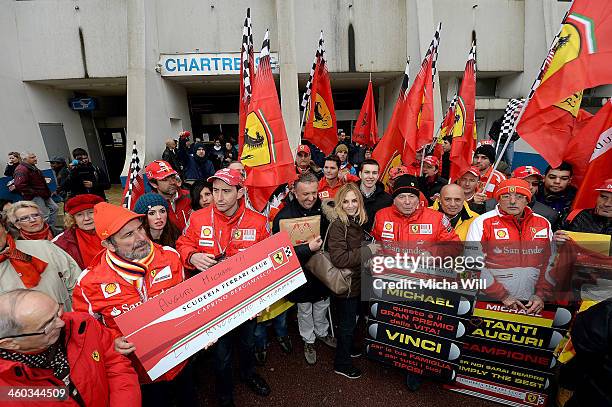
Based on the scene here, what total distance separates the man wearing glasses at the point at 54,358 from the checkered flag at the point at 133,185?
2832mm

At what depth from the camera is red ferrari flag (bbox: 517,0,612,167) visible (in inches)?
118

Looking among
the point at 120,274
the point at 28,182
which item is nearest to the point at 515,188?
the point at 120,274

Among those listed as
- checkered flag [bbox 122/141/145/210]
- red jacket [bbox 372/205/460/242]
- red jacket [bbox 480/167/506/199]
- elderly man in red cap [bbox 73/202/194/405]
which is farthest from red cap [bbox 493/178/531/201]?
checkered flag [bbox 122/141/145/210]

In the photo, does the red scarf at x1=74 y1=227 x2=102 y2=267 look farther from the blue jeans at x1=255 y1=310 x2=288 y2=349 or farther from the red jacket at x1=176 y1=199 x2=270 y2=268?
the blue jeans at x1=255 y1=310 x2=288 y2=349

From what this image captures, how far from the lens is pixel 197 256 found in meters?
2.73

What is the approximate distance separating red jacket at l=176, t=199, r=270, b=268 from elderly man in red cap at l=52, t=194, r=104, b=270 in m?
0.95

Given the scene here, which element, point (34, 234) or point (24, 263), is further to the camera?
point (34, 234)

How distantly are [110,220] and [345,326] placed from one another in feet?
7.83

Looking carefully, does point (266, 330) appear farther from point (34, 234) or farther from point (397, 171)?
point (397, 171)

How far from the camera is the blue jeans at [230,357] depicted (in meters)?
2.78

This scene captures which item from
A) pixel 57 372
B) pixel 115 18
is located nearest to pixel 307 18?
pixel 115 18

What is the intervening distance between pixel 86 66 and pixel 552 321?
15443 mm

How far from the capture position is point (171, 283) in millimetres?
2377

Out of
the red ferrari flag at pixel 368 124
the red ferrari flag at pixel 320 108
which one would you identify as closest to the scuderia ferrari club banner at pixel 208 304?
the red ferrari flag at pixel 320 108
